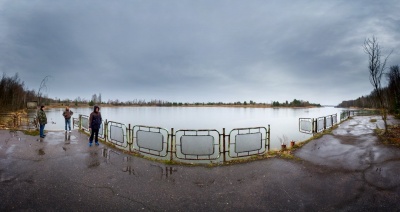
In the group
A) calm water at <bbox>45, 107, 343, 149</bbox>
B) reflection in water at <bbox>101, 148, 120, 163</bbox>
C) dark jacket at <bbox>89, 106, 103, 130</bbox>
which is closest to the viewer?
reflection in water at <bbox>101, 148, 120, 163</bbox>

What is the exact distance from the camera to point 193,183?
610 cm

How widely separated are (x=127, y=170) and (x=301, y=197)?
5.80 m

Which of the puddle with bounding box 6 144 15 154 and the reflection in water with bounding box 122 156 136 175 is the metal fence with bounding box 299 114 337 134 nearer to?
the reflection in water with bounding box 122 156 136 175

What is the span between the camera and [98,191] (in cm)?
539

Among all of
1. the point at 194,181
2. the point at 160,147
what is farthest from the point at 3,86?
the point at 194,181

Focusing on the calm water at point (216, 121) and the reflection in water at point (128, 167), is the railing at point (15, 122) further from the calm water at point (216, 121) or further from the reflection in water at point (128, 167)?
the reflection in water at point (128, 167)

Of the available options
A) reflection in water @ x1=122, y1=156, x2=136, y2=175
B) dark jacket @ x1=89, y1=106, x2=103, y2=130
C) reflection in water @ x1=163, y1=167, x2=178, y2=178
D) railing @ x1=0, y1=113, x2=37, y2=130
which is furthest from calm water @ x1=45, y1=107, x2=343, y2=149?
dark jacket @ x1=89, y1=106, x2=103, y2=130

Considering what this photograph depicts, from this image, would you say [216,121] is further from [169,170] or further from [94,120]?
[169,170]

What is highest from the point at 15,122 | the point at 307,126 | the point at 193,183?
the point at 15,122

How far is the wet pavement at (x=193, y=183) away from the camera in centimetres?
482

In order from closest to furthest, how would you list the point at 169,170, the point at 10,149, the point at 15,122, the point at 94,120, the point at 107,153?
the point at 169,170 → the point at 107,153 → the point at 10,149 → the point at 94,120 → the point at 15,122

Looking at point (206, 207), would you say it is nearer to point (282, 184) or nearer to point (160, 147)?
point (282, 184)

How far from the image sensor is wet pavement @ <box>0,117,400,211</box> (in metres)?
4.82

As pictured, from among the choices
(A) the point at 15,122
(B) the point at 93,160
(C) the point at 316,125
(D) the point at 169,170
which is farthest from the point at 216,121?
(D) the point at 169,170
